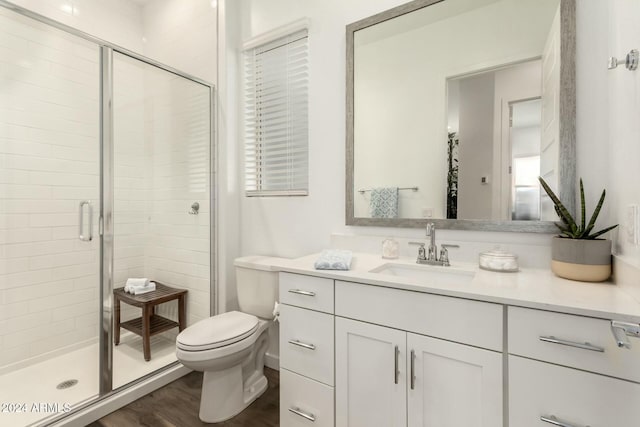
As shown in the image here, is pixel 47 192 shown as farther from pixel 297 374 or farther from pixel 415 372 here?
pixel 415 372

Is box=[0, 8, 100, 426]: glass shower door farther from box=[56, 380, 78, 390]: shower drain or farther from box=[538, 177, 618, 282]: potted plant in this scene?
box=[538, 177, 618, 282]: potted plant

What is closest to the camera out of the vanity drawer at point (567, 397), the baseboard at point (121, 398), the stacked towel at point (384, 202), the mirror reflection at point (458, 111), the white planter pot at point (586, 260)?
the vanity drawer at point (567, 397)

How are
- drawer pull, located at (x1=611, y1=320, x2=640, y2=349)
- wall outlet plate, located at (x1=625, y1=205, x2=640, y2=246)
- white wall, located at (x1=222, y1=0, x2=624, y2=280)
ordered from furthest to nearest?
white wall, located at (x1=222, y1=0, x2=624, y2=280)
wall outlet plate, located at (x1=625, y1=205, x2=640, y2=246)
drawer pull, located at (x1=611, y1=320, x2=640, y2=349)

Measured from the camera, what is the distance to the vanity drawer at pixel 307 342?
50.8 inches

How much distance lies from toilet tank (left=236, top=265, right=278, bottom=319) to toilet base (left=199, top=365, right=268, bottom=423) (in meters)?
0.34

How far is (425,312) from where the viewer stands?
3.50 ft

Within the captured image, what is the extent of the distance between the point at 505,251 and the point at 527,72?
0.79m

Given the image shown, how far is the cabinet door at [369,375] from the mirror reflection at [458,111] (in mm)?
701

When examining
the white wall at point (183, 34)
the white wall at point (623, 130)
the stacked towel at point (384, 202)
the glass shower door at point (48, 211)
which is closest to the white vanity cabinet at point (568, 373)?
the white wall at point (623, 130)

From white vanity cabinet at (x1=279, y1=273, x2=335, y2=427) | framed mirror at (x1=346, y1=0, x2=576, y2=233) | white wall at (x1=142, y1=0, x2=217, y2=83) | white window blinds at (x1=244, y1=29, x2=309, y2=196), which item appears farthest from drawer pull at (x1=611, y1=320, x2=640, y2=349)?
white wall at (x1=142, y1=0, x2=217, y2=83)

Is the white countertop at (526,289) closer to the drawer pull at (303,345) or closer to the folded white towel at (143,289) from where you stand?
the drawer pull at (303,345)

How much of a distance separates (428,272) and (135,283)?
1908 millimetres

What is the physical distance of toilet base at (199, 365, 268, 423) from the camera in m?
1.62

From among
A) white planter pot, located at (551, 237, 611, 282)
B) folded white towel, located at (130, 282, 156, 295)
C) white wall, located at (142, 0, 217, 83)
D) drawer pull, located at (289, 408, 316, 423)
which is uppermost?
white wall, located at (142, 0, 217, 83)
